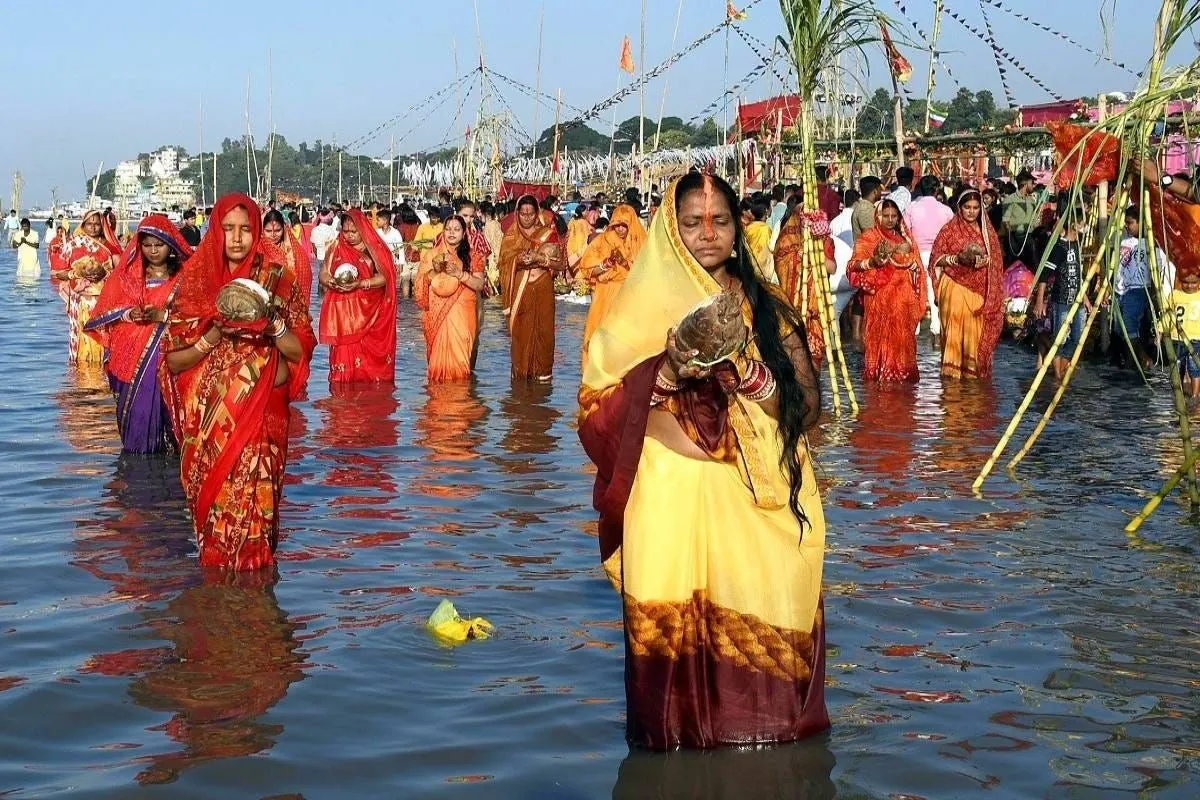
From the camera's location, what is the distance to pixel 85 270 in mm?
12523

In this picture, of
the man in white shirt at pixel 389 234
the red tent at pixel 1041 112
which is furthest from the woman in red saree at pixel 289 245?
the red tent at pixel 1041 112

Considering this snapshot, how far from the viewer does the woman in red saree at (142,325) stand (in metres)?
8.36

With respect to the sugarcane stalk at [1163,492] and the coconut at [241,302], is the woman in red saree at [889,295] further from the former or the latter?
the coconut at [241,302]

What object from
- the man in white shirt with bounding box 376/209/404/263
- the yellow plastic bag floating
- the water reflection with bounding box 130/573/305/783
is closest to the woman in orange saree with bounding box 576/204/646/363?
the water reflection with bounding box 130/573/305/783

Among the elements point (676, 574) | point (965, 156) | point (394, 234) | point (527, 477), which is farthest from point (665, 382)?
point (394, 234)

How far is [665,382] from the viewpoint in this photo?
4070 mm

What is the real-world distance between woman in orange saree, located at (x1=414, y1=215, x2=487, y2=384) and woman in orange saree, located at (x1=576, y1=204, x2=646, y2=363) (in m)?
1.10

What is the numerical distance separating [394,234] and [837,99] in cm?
1615

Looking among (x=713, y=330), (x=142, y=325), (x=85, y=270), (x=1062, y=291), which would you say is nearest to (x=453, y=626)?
(x=713, y=330)

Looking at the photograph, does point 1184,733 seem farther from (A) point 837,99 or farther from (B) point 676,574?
(A) point 837,99

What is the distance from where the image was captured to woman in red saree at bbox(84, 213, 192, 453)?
836cm

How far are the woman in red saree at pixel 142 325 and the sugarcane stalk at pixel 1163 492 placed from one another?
15.5ft

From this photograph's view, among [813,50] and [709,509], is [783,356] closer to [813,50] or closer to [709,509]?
[709,509]

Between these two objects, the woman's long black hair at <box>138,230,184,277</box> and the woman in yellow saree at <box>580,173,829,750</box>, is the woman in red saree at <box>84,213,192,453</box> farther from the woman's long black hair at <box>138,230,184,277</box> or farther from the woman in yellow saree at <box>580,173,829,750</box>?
the woman in yellow saree at <box>580,173,829,750</box>
